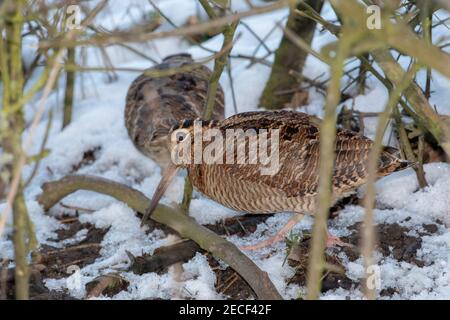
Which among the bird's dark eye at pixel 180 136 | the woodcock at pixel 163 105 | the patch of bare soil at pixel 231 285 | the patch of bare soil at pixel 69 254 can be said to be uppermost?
the woodcock at pixel 163 105

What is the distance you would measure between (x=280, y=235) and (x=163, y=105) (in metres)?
1.80

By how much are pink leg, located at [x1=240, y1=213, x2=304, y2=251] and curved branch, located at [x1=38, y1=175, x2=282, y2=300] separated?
1.43ft

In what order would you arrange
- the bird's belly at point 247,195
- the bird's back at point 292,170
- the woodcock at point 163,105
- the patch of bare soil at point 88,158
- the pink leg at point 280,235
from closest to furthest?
the bird's back at point 292,170
the bird's belly at point 247,195
the pink leg at point 280,235
the woodcock at point 163,105
the patch of bare soil at point 88,158

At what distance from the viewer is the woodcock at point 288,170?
4.59 m

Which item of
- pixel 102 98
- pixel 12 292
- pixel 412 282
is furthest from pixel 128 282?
pixel 102 98

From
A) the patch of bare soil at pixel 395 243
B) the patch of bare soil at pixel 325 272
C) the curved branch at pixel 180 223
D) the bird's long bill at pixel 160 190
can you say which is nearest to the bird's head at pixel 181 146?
the bird's long bill at pixel 160 190

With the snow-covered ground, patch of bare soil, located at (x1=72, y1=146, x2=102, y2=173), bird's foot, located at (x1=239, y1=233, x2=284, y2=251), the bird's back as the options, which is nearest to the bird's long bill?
the snow-covered ground

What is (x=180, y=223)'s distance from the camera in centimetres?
468

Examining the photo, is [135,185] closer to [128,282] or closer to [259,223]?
[259,223]

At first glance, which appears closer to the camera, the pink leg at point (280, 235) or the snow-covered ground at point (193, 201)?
the snow-covered ground at point (193, 201)

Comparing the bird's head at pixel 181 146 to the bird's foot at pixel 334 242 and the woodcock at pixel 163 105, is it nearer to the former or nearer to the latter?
the woodcock at pixel 163 105

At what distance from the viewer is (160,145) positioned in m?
5.85

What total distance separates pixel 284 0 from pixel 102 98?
493 cm

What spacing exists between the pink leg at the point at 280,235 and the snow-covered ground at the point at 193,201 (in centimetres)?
5
